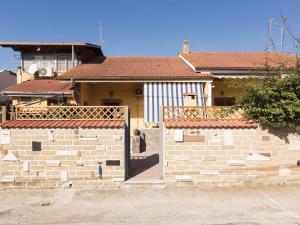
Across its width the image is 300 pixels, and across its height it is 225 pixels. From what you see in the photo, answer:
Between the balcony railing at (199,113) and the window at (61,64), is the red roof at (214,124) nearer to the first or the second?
the balcony railing at (199,113)

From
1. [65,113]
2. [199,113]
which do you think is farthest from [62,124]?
[199,113]

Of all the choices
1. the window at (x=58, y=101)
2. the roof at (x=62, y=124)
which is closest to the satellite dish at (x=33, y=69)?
the window at (x=58, y=101)

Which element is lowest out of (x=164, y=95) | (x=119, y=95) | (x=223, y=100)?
(x=223, y=100)

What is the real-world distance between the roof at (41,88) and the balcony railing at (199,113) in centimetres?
690

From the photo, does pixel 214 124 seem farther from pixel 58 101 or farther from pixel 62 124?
pixel 58 101

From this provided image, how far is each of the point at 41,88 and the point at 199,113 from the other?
1006 centimetres

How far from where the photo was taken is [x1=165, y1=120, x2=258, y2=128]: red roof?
828cm

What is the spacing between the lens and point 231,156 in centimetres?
840

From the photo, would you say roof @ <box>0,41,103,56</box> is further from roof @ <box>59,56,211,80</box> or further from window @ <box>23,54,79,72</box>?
roof @ <box>59,56,211,80</box>

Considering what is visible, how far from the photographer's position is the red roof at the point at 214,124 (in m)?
8.28

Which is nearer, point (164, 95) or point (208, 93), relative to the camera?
point (164, 95)

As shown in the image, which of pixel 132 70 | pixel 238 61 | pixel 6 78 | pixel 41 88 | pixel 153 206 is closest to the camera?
pixel 153 206

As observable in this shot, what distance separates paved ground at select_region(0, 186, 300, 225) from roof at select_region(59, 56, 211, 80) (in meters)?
7.24

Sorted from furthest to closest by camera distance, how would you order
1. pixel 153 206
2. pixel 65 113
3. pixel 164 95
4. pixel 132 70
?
pixel 132 70
pixel 164 95
pixel 65 113
pixel 153 206
